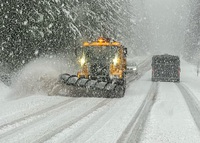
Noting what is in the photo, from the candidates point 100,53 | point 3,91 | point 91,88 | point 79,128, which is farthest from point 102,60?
point 79,128

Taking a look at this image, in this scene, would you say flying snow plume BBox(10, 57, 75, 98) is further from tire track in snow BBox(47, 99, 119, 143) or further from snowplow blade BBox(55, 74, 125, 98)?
tire track in snow BBox(47, 99, 119, 143)

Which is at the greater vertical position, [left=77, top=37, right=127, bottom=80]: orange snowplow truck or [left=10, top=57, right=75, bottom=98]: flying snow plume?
[left=77, top=37, right=127, bottom=80]: orange snowplow truck

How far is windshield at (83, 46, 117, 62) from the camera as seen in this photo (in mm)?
17734

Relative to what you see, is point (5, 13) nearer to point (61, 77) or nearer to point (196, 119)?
point (61, 77)

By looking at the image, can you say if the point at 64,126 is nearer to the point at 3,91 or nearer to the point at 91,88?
the point at 91,88

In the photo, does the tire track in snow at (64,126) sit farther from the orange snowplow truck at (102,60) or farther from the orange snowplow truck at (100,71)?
the orange snowplow truck at (102,60)

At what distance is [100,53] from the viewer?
17.9m

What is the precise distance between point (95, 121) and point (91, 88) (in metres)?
5.95

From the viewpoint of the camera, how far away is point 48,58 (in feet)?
73.0

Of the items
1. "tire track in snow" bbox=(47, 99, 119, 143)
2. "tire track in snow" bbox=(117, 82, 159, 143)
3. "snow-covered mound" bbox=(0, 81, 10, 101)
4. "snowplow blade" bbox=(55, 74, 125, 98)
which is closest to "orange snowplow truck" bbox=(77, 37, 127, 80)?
"snowplow blade" bbox=(55, 74, 125, 98)

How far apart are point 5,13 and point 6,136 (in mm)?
11319

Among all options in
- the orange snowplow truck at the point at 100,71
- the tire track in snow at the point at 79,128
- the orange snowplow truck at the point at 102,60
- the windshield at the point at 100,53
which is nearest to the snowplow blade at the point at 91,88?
the orange snowplow truck at the point at 100,71

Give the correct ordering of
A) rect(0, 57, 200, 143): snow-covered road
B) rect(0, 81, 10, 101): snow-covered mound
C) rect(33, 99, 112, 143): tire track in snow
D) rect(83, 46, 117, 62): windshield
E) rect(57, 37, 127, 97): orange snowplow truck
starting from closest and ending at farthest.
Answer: rect(33, 99, 112, 143): tire track in snow, rect(0, 57, 200, 143): snow-covered road, rect(0, 81, 10, 101): snow-covered mound, rect(57, 37, 127, 97): orange snowplow truck, rect(83, 46, 117, 62): windshield

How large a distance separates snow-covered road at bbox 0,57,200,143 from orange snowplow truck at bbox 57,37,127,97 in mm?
1498
